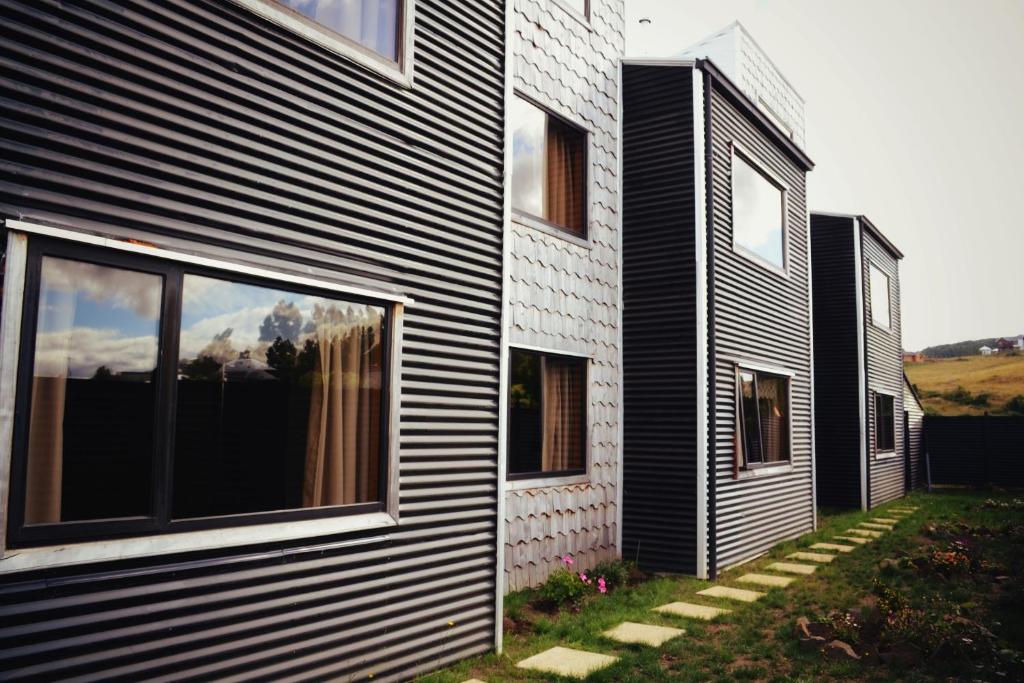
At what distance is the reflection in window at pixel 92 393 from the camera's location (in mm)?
3225

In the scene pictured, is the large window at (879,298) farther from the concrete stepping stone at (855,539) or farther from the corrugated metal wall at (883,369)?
the concrete stepping stone at (855,539)

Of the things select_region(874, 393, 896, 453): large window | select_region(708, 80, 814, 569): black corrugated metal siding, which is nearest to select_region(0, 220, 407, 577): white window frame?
select_region(708, 80, 814, 569): black corrugated metal siding

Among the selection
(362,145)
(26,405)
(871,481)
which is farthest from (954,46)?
(26,405)

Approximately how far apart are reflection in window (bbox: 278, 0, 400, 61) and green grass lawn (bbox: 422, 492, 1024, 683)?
4473 mm

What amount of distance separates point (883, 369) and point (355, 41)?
57.4ft

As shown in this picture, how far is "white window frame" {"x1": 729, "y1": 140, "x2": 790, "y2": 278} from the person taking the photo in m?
10.4

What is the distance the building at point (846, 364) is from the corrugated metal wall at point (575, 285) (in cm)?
909

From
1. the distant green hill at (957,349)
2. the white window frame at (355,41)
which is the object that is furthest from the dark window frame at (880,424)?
the distant green hill at (957,349)

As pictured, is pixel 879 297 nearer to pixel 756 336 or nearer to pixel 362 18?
pixel 756 336

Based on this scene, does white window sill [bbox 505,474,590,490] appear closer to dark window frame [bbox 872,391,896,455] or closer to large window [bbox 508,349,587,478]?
large window [bbox 508,349,587,478]

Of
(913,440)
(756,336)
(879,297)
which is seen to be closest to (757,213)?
(756,336)

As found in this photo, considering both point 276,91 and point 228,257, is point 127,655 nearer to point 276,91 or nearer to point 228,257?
point 228,257

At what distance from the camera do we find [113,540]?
11.2 ft

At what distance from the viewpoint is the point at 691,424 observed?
923cm
